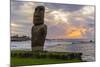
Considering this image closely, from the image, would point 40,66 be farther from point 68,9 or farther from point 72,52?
point 68,9

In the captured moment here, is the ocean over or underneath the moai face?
underneath

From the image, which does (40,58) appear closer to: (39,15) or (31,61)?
(31,61)

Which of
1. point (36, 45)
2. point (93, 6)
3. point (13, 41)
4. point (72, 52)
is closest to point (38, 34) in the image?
point (36, 45)

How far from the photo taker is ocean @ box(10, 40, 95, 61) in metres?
2.86

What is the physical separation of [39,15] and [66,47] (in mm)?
567

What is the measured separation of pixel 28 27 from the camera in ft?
9.50

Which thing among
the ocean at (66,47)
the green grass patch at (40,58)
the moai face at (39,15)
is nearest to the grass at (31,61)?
the green grass patch at (40,58)

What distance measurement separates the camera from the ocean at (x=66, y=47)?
113 inches

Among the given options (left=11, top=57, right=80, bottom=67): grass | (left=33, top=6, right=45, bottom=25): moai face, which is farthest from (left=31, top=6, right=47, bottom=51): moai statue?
(left=11, top=57, right=80, bottom=67): grass

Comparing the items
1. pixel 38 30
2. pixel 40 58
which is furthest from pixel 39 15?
pixel 40 58

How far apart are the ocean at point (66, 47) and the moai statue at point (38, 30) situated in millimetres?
67

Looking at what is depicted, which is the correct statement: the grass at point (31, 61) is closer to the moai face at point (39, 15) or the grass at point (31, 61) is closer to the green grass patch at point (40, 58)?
the green grass patch at point (40, 58)

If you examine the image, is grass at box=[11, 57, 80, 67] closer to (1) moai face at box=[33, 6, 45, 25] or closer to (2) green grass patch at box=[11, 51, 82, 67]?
(2) green grass patch at box=[11, 51, 82, 67]

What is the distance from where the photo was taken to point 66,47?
10.1 ft
